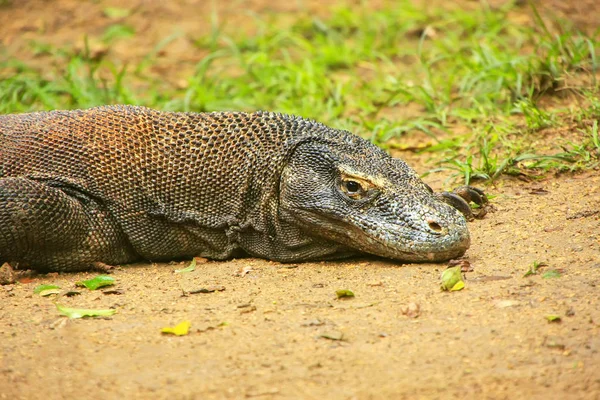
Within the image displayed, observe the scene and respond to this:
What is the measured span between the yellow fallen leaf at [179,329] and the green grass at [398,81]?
9.90 feet

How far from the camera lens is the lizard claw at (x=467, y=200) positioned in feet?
17.2

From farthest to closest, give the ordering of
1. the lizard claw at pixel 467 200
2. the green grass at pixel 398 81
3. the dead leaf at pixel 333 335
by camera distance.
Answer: the green grass at pixel 398 81 → the lizard claw at pixel 467 200 → the dead leaf at pixel 333 335

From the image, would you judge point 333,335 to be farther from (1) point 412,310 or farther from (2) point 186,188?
(2) point 186,188

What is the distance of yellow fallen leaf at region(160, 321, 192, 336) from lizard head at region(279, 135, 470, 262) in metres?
1.19

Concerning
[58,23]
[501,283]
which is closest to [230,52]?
[58,23]

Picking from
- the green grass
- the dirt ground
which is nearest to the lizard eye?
the dirt ground

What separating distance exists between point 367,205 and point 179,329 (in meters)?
1.44

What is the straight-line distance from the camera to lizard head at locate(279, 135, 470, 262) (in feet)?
15.1

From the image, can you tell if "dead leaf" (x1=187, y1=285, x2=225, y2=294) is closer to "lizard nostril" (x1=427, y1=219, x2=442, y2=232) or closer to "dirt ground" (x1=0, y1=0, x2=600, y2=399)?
"dirt ground" (x1=0, y1=0, x2=600, y2=399)

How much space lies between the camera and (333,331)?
3.83 meters

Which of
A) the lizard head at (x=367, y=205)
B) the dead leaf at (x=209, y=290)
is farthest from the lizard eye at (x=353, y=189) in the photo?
the dead leaf at (x=209, y=290)

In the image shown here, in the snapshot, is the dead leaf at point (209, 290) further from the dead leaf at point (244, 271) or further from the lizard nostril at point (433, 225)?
the lizard nostril at point (433, 225)

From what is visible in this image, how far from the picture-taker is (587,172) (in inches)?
239

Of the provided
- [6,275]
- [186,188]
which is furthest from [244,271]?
[6,275]
